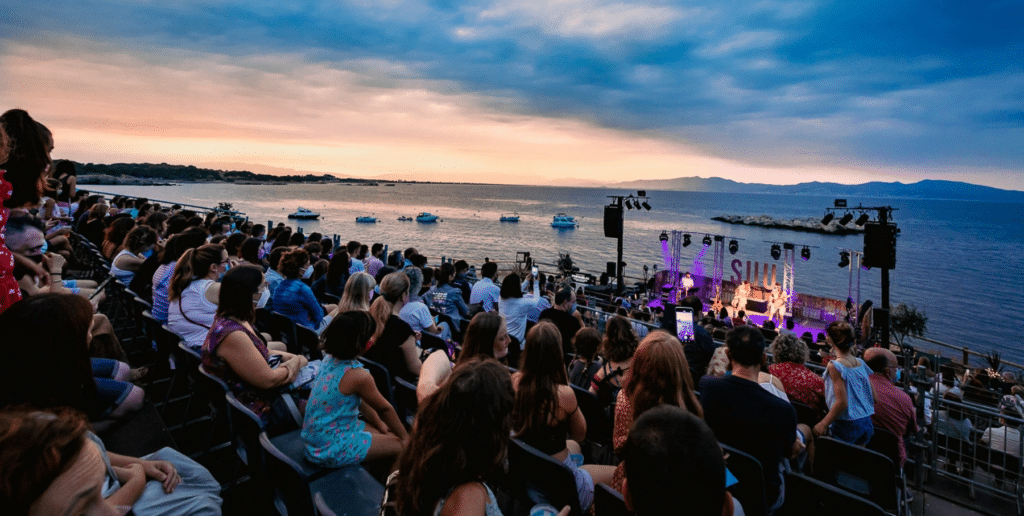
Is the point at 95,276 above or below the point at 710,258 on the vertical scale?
above

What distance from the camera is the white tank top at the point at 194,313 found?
3.53m

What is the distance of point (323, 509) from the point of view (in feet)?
5.32

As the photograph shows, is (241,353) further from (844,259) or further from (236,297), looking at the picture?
(844,259)

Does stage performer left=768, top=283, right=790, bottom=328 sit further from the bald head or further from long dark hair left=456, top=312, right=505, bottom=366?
long dark hair left=456, top=312, right=505, bottom=366

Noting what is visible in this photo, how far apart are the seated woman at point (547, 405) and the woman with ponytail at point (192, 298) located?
256 centimetres

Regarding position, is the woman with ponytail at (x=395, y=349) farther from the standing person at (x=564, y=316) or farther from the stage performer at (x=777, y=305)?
the stage performer at (x=777, y=305)

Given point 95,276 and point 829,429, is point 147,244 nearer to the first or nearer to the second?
point 95,276

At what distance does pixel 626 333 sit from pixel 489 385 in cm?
201

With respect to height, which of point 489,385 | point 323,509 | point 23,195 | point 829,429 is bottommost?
point 829,429

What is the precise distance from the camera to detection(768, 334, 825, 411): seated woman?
Result: 11.6ft

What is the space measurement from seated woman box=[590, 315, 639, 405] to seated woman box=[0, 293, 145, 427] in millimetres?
2830

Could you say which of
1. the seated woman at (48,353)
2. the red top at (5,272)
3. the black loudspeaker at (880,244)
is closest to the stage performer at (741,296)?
the black loudspeaker at (880,244)

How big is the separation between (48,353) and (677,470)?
2.41 meters

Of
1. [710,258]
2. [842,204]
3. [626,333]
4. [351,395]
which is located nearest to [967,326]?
[842,204]
